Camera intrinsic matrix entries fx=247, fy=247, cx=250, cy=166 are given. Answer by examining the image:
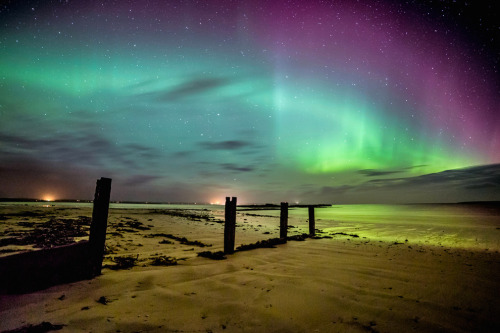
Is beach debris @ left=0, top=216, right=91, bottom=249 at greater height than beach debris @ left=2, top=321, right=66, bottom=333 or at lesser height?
greater

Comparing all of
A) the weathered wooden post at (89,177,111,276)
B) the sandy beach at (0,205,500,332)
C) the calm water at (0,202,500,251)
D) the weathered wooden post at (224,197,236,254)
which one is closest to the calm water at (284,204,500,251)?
the calm water at (0,202,500,251)

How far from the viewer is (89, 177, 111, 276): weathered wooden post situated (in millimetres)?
4547

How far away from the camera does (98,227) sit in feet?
15.2

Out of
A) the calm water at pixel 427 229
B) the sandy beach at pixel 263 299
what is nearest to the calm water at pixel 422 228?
the calm water at pixel 427 229

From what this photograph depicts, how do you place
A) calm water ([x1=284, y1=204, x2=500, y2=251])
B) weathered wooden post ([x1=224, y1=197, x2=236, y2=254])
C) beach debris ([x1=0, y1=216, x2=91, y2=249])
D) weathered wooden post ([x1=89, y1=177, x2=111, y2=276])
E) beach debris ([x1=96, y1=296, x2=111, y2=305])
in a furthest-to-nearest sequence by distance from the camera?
calm water ([x1=284, y1=204, x2=500, y2=251]) → weathered wooden post ([x1=224, y1=197, x2=236, y2=254]) → beach debris ([x1=0, y1=216, x2=91, y2=249]) → weathered wooden post ([x1=89, y1=177, x2=111, y2=276]) → beach debris ([x1=96, y1=296, x2=111, y2=305])

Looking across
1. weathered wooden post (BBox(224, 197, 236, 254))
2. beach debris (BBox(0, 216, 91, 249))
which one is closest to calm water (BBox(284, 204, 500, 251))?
weathered wooden post (BBox(224, 197, 236, 254))

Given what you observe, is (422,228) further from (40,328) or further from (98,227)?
(40,328)

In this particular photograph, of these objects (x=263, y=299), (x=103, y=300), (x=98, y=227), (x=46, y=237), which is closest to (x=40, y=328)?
(x=103, y=300)

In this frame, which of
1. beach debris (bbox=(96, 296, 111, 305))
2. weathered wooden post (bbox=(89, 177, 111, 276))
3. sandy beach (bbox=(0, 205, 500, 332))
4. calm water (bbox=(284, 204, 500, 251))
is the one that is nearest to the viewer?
sandy beach (bbox=(0, 205, 500, 332))

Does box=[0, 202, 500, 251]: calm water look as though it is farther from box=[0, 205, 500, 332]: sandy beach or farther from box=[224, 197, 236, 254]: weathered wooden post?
box=[224, 197, 236, 254]: weathered wooden post

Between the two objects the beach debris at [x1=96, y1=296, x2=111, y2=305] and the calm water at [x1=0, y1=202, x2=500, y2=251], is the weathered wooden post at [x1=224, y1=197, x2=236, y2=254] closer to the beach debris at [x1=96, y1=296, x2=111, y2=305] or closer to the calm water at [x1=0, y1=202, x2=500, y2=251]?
the beach debris at [x1=96, y1=296, x2=111, y2=305]

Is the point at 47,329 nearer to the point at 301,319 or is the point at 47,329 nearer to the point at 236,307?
the point at 236,307

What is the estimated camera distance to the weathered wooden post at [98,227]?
455 centimetres

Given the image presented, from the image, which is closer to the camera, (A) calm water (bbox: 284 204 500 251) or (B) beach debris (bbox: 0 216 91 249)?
(B) beach debris (bbox: 0 216 91 249)
